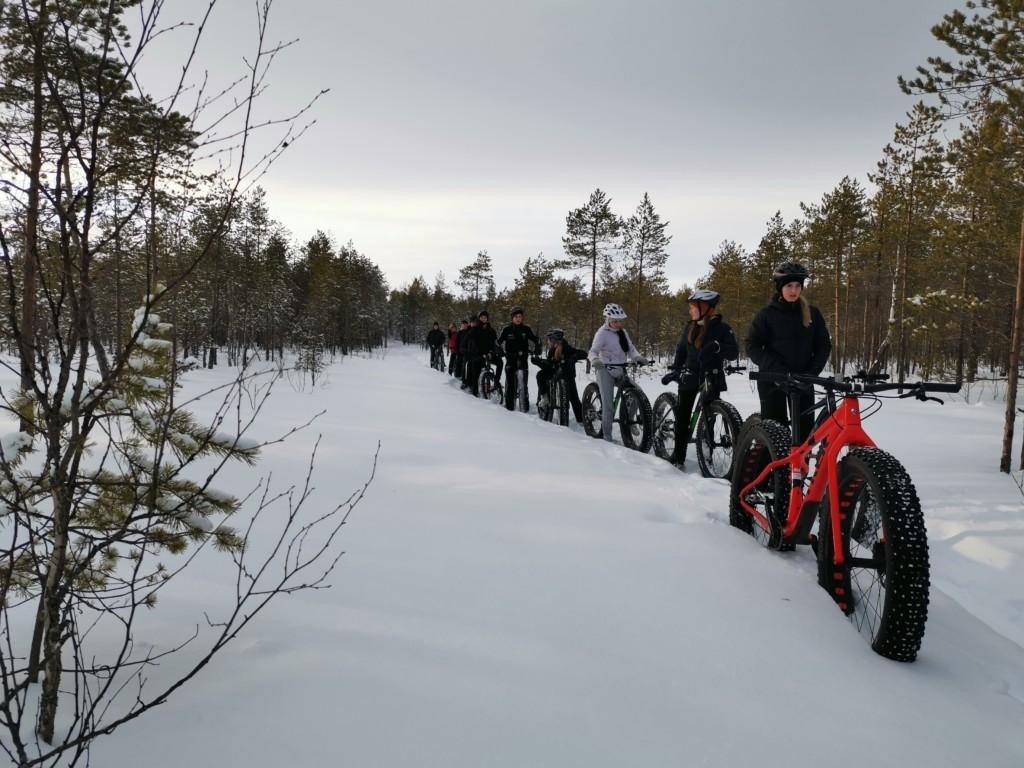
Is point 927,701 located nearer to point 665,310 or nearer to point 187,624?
point 187,624

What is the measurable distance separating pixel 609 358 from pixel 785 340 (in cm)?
278

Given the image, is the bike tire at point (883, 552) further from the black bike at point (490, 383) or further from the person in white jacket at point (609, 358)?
the black bike at point (490, 383)

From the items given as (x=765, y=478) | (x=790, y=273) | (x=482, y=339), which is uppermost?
(x=790, y=273)

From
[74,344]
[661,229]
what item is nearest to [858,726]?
[74,344]

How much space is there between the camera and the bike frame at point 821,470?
2629 mm

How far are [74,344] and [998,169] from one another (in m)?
9.20

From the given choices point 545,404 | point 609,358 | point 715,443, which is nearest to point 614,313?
point 609,358

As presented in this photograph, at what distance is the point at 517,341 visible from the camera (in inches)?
394

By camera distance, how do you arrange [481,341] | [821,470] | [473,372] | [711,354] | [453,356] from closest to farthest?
[821,470]
[711,354]
[481,341]
[473,372]
[453,356]

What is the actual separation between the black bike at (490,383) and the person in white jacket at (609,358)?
15.0 ft

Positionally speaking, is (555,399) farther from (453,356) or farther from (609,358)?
(453,356)

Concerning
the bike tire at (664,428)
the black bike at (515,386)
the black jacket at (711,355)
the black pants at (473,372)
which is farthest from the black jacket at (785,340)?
the black pants at (473,372)

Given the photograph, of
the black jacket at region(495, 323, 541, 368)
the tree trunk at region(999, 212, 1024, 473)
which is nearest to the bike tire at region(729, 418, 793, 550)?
the tree trunk at region(999, 212, 1024, 473)

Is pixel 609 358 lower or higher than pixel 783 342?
lower
